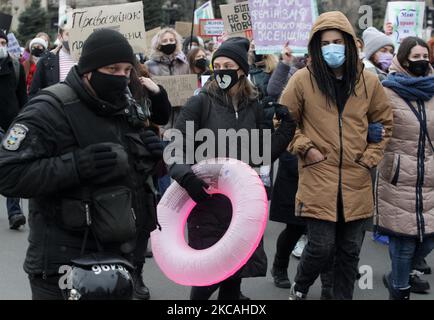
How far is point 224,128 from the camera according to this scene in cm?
482

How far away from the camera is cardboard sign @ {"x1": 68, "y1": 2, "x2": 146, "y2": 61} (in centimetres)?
692

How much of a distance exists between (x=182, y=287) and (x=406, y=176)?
206 centimetres

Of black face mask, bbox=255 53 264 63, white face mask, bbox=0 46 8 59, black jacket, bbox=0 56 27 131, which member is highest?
white face mask, bbox=0 46 8 59

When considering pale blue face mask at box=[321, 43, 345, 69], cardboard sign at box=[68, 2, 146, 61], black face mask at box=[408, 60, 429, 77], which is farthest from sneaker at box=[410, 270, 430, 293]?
cardboard sign at box=[68, 2, 146, 61]

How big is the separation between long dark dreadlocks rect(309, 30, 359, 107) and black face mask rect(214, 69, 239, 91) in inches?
21.8

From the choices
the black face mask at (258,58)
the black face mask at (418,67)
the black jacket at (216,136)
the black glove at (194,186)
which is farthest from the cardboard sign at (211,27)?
the black glove at (194,186)

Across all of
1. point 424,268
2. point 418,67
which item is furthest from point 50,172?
point 424,268

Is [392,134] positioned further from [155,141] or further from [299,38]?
[155,141]

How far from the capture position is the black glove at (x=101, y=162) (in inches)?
131

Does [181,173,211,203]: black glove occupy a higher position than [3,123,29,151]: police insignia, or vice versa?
[3,123,29,151]: police insignia

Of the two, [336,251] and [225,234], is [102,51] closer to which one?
[225,234]

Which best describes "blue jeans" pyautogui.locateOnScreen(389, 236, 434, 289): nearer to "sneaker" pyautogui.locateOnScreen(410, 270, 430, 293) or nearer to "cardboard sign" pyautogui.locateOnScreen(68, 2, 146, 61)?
"sneaker" pyautogui.locateOnScreen(410, 270, 430, 293)
